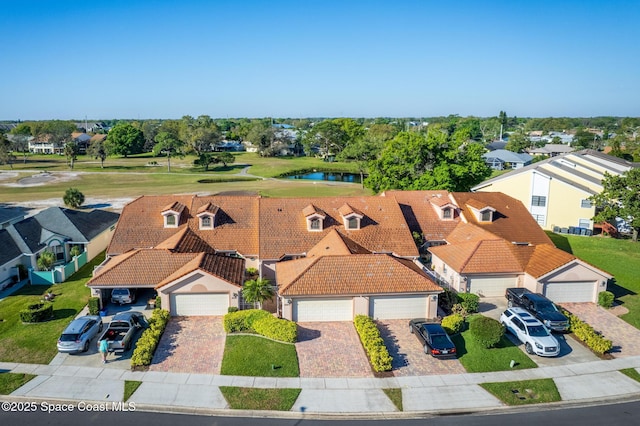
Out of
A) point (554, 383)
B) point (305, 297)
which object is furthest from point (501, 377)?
point (305, 297)

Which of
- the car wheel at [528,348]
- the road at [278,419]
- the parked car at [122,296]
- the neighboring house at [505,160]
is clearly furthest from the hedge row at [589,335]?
the neighboring house at [505,160]

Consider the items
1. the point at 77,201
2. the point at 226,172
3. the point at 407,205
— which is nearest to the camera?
the point at 407,205

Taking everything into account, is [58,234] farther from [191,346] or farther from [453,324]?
[453,324]

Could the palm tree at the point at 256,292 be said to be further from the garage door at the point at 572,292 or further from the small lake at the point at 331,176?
the small lake at the point at 331,176

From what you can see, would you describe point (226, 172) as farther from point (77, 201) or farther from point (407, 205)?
point (407, 205)

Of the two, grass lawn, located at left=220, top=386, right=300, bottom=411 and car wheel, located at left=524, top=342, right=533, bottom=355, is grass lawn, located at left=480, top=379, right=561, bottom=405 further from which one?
grass lawn, located at left=220, top=386, right=300, bottom=411

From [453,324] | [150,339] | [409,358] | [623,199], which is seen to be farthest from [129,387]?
[623,199]

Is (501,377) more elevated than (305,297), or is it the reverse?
(305,297)
